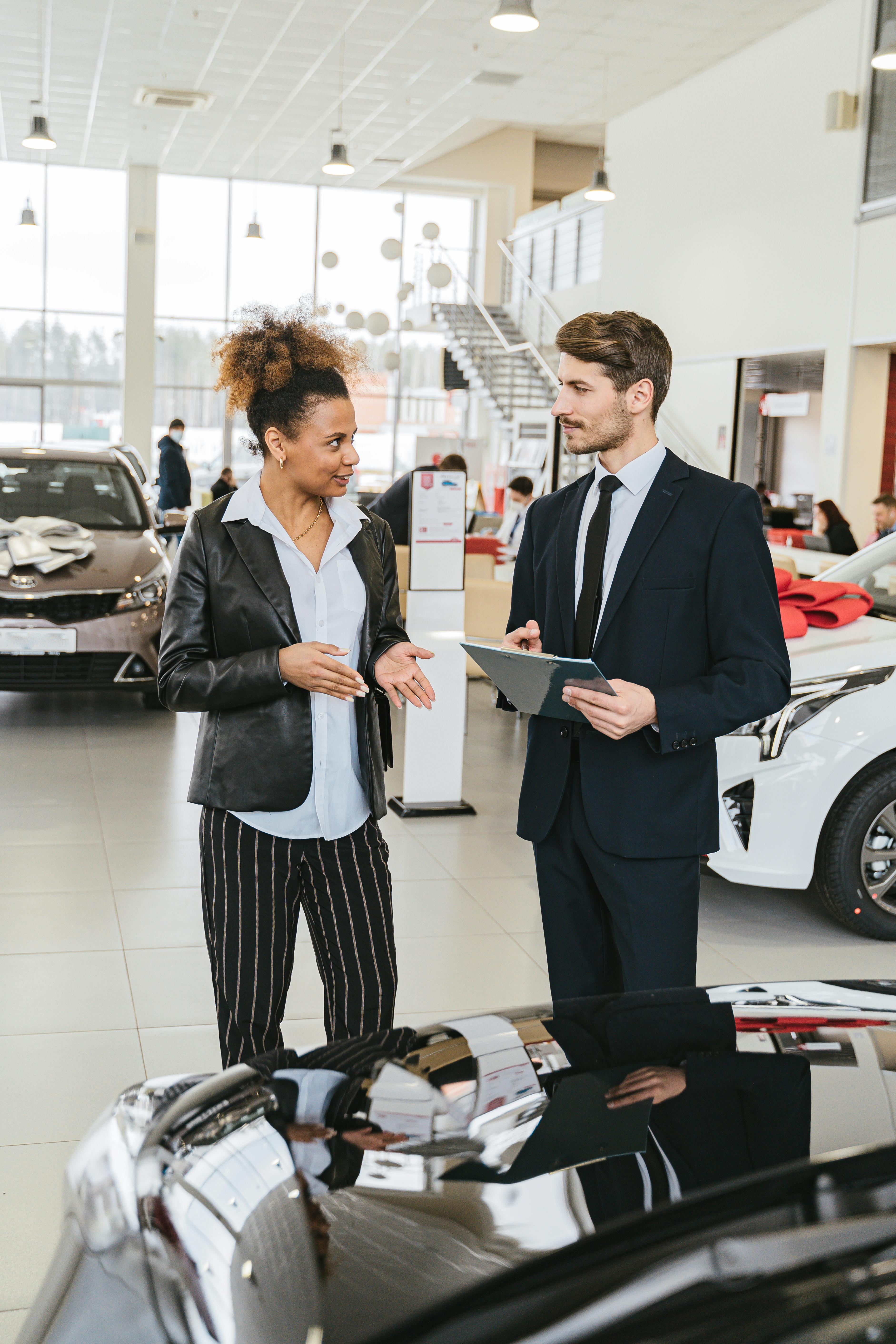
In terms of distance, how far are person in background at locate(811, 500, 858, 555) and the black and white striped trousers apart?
8635 mm

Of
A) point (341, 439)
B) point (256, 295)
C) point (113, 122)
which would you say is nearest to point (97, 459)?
point (341, 439)

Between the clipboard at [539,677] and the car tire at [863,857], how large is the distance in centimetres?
200

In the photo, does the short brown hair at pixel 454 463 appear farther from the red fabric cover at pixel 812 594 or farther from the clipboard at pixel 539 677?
the clipboard at pixel 539 677

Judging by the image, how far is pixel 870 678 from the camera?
3797 millimetres

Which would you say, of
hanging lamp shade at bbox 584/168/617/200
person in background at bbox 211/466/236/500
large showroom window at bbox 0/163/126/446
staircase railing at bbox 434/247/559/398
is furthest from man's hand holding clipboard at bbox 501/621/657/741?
large showroom window at bbox 0/163/126/446

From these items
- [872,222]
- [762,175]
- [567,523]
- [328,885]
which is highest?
[762,175]

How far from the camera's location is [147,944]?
3699mm

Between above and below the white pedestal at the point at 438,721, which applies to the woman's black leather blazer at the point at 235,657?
above

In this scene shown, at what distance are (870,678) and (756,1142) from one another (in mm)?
2946

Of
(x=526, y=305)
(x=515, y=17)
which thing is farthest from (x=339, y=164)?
(x=526, y=305)

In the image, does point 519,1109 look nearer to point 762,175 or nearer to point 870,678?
point 870,678

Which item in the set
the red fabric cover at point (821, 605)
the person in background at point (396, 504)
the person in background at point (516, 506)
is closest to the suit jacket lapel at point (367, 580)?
the red fabric cover at point (821, 605)

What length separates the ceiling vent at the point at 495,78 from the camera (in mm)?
13898

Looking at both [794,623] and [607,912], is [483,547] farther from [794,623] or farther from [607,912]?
[607,912]
